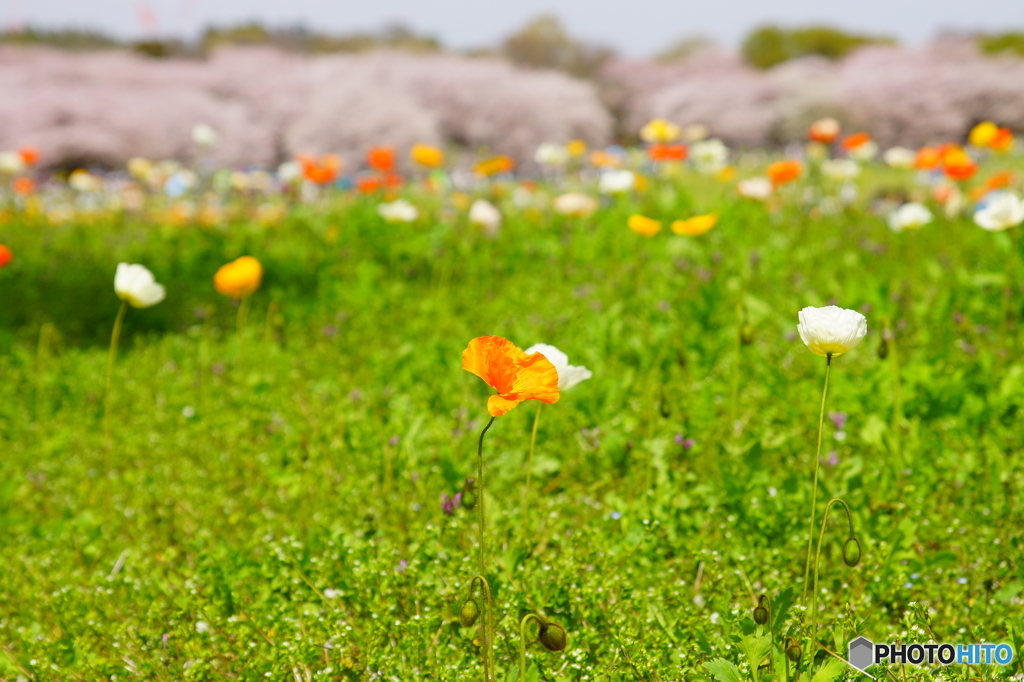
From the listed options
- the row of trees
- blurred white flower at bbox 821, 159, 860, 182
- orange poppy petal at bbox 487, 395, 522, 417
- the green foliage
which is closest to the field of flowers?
orange poppy petal at bbox 487, 395, 522, 417

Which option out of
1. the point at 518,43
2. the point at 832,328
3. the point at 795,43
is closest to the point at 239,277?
the point at 832,328

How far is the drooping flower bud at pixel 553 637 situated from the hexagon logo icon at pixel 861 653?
2.41ft

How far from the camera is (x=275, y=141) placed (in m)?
14.8

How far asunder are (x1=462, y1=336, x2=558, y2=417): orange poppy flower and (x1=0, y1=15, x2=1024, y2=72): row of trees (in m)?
17.7

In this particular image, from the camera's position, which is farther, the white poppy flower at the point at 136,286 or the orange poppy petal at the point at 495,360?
the white poppy flower at the point at 136,286

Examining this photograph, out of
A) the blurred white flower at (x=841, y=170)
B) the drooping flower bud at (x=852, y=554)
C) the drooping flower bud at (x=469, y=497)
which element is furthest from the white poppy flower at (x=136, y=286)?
the blurred white flower at (x=841, y=170)

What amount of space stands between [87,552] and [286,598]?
74 cm

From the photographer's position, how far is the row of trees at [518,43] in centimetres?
1983

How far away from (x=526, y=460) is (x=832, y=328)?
1.45 m

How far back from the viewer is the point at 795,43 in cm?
2866

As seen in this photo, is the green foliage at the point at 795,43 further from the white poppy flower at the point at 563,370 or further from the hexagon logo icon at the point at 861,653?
the hexagon logo icon at the point at 861,653

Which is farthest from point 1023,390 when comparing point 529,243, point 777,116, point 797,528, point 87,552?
point 777,116

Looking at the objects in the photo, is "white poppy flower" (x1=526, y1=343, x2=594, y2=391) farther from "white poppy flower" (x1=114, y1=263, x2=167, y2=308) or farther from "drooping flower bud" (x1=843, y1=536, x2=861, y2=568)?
"white poppy flower" (x1=114, y1=263, x2=167, y2=308)

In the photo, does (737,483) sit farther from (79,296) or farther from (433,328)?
(79,296)
